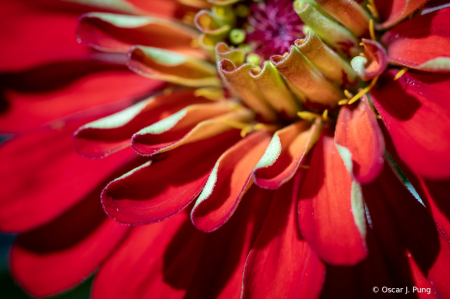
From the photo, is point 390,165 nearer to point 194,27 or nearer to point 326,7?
point 326,7

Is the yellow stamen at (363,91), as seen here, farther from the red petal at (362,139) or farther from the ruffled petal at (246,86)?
the ruffled petal at (246,86)

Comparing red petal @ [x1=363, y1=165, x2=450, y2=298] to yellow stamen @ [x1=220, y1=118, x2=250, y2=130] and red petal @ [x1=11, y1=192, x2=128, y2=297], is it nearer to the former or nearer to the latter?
yellow stamen @ [x1=220, y1=118, x2=250, y2=130]

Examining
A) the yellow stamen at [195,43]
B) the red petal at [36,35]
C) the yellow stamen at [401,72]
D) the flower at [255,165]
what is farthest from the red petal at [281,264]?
the red petal at [36,35]

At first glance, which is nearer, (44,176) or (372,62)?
(372,62)

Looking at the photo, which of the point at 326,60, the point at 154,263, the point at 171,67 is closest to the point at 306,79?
the point at 326,60

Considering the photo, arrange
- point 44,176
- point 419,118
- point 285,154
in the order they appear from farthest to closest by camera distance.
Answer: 1. point 44,176
2. point 285,154
3. point 419,118

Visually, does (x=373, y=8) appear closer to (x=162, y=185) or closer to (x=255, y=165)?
(x=255, y=165)
